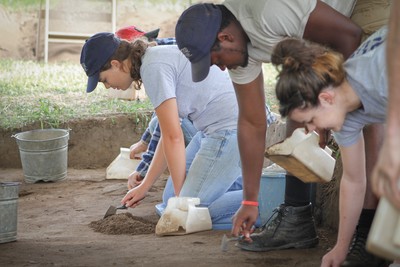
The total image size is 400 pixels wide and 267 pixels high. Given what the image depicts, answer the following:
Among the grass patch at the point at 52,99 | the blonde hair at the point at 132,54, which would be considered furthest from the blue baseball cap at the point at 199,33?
the grass patch at the point at 52,99

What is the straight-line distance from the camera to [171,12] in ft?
39.8

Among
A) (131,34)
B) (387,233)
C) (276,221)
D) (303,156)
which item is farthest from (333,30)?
(131,34)

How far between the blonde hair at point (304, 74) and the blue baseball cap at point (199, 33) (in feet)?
1.85

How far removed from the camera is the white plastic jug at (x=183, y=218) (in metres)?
4.24

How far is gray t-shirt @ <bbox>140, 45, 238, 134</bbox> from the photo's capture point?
427cm

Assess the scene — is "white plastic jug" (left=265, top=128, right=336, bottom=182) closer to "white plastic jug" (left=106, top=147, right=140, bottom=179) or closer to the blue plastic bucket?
the blue plastic bucket

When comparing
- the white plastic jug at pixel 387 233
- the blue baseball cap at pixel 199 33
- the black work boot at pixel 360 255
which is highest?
the blue baseball cap at pixel 199 33

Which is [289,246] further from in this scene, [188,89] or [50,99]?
[50,99]

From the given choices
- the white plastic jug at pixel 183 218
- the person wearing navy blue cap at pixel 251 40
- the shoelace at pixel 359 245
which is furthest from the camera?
the white plastic jug at pixel 183 218

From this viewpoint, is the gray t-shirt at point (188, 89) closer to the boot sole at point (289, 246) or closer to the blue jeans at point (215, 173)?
the blue jeans at point (215, 173)

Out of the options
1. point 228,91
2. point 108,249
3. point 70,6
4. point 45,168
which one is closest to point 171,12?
point 70,6

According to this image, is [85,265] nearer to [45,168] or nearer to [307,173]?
[307,173]

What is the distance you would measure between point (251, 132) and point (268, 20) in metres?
0.56

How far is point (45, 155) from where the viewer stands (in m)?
6.15
